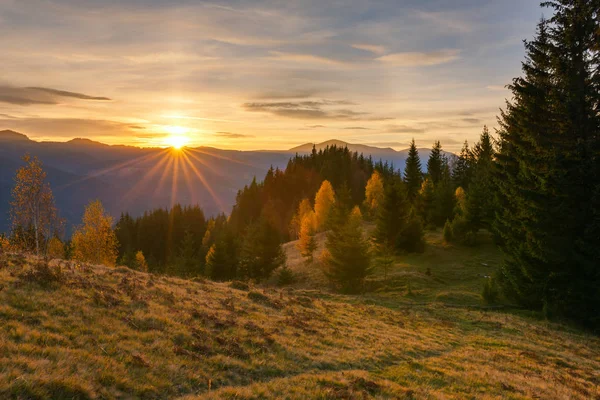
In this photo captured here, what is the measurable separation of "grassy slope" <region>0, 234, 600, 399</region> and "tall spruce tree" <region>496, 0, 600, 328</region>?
18.7 feet

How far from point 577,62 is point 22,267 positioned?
3983cm

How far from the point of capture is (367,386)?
10.9 meters

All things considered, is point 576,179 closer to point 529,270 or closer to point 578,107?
point 578,107

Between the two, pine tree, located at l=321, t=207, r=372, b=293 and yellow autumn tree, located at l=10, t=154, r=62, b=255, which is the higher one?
yellow autumn tree, located at l=10, t=154, r=62, b=255

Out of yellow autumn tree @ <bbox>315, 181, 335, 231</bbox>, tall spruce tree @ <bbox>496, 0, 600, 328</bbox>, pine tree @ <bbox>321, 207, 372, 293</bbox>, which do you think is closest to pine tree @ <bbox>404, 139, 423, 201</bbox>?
yellow autumn tree @ <bbox>315, 181, 335, 231</bbox>

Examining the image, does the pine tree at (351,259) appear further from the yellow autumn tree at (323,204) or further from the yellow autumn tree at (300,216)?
the yellow autumn tree at (300,216)

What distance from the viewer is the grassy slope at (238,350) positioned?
850 centimetres

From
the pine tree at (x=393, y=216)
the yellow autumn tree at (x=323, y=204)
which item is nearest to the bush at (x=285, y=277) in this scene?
the pine tree at (x=393, y=216)

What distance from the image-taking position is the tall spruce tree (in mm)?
28078

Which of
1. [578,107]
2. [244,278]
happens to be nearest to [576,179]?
[578,107]

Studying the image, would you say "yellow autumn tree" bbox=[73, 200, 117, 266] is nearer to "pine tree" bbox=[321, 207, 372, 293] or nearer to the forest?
the forest

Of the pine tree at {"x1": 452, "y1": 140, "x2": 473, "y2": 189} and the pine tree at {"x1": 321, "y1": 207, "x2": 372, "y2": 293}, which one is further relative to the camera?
the pine tree at {"x1": 452, "y1": 140, "x2": 473, "y2": 189}

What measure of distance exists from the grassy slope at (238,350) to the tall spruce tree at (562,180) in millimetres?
5692

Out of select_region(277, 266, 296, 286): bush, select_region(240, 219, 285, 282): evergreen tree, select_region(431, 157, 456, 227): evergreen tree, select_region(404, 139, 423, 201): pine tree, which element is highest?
select_region(404, 139, 423, 201): pine tree
